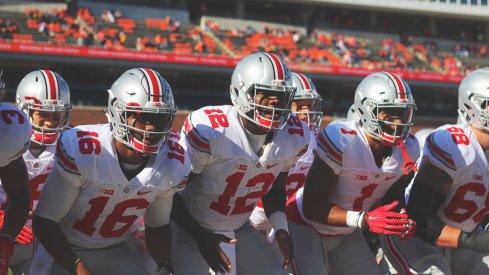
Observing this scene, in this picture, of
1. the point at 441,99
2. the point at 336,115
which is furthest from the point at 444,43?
the point at 336,115

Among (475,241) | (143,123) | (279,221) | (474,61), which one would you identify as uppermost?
(143,123)

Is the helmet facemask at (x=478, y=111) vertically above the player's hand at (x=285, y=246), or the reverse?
the helmet facemask at (x=478, y=111)

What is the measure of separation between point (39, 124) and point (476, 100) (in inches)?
125

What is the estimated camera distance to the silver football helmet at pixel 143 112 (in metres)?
3.65

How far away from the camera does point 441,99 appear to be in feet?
97.6

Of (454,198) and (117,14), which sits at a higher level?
(454,198)

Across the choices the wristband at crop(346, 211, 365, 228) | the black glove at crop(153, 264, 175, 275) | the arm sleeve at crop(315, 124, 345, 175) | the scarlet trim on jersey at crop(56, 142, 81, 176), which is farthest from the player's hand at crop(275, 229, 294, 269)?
the scarlet trim on jersey at crop(56, 142, 81, 176)

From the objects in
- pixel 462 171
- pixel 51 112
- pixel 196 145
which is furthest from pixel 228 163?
pixel 51 112

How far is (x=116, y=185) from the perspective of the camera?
12.0 ft

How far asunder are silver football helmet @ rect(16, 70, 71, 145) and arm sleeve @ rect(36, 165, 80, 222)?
4.96ft

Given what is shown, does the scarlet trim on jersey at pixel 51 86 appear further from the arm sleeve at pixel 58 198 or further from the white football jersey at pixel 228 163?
the arm sleeve at pixel 58 198

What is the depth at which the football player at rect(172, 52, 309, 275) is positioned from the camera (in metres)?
4.06

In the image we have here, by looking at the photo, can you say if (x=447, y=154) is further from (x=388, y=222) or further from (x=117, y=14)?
(x=117, y=14)

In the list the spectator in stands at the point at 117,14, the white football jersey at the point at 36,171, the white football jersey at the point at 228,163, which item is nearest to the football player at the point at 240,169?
the white football jersey at the point at 228,163
